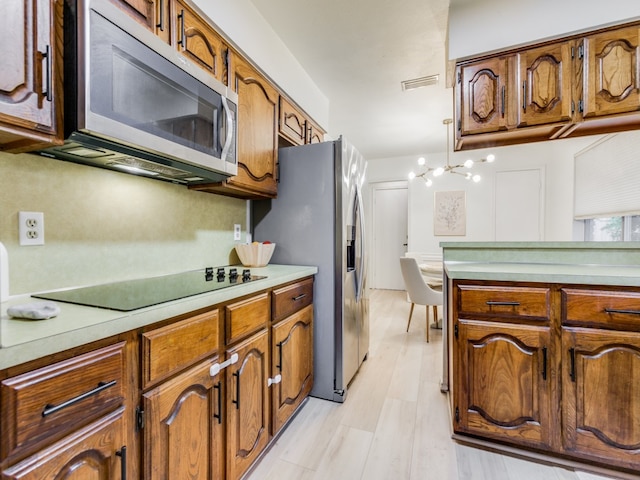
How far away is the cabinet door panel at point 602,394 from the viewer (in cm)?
133

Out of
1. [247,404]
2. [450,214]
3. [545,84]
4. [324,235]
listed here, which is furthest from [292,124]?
[450,214]

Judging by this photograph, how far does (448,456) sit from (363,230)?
1.46 m

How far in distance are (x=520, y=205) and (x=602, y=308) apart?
4.00m

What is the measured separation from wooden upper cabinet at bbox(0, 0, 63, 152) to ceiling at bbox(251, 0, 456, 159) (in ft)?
4.45

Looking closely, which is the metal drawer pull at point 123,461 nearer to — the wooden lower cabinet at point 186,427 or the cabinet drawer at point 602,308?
the wooden lower cabinet at point 186,427

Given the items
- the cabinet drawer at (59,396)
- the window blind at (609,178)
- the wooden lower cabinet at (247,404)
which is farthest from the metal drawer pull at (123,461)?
the window blind at (609,178)

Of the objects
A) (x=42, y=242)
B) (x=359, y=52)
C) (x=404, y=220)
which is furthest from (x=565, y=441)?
(x=404, y=220)

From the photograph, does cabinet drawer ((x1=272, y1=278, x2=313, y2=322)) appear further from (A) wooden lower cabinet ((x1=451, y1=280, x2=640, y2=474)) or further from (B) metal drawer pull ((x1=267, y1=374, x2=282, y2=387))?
(A) wooden lower cabinet ((x1=451, y1=280, x2=640, y2=474))

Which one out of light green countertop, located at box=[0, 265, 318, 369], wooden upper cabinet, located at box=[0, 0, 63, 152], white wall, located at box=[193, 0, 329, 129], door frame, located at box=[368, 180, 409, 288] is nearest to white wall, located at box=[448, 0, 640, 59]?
white wall, located at box=[193, 0, 329, 129]

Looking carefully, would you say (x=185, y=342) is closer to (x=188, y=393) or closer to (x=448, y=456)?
(x=188, y=393)

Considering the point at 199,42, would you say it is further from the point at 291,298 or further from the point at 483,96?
the point at 483,96

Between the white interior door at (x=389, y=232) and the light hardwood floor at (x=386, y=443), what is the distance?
11.4 ft

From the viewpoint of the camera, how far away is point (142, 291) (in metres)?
1.13

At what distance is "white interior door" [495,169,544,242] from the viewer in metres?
4.71
